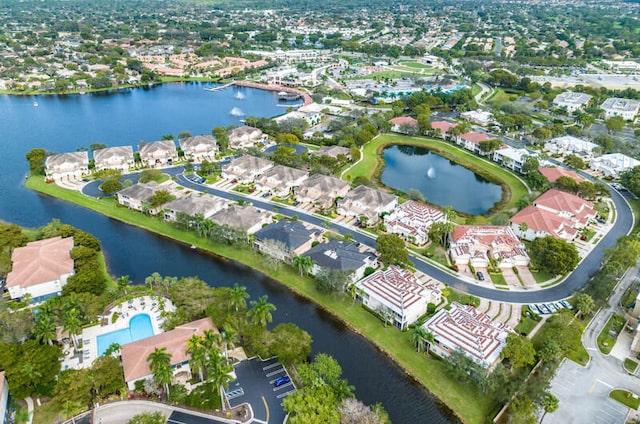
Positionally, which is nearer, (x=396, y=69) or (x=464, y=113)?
(x=464, y=113)

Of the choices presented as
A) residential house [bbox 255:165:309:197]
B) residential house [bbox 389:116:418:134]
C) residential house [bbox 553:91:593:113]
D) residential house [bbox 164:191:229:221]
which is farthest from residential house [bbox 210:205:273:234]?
residential house [bbox 553:91:593:113]

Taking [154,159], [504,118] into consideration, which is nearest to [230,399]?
[154,159]

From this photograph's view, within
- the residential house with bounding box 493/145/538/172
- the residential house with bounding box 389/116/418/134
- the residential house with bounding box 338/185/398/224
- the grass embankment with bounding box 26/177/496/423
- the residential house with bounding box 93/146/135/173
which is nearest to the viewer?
the grass embankment with bounding box 26/177/496/423

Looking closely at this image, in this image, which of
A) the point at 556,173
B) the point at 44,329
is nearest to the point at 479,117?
the point at 556,173

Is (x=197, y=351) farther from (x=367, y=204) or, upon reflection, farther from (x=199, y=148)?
(x=199, y=148)

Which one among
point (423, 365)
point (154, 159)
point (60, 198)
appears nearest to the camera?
point (423, 365)

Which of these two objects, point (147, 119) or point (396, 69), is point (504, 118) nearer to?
point (396, 69)

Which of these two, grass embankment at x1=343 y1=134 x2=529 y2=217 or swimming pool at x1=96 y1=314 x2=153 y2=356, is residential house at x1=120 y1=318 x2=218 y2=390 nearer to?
swimming pool at x1=96 y1=314 x2=153 y2=356
